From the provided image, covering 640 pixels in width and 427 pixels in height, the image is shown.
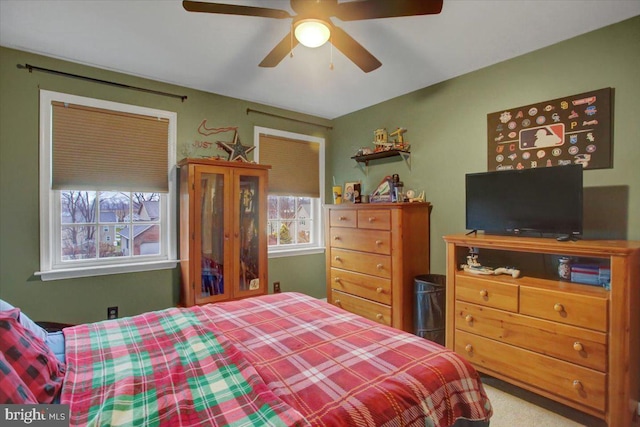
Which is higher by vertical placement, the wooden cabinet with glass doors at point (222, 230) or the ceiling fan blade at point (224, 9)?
the ceiling fan blade at point (224, 9)

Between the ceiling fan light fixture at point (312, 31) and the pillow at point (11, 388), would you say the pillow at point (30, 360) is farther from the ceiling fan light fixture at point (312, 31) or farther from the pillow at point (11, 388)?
the ceiling fan light fixture at point (312, 31)

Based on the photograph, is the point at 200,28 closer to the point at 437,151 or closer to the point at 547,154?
the point at 437,151

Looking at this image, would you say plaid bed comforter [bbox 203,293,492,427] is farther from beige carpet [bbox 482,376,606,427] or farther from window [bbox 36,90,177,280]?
window [bbox 36,90,177,280]

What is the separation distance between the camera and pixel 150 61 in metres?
2.57

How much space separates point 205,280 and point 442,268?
231 centimetres

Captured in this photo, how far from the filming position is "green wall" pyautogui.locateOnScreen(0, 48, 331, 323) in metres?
2.34

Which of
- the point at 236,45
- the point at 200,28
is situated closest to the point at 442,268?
the point at 236,45

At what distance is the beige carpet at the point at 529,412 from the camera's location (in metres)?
1.86

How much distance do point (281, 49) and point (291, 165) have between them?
205 cm

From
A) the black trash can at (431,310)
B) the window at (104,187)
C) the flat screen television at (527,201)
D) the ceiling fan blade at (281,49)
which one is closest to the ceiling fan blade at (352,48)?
the ceiling fan blade at (281,49)

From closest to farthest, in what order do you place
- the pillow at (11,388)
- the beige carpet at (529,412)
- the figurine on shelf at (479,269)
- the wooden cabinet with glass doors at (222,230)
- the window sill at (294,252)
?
1. the pillow at (11,388)
2. the beige carpet at (529,412)
3. the figurine on shelf at (479,269)
4. the wooden cabinet with glass doors at (222,230)
5. the window sill at (294,252)

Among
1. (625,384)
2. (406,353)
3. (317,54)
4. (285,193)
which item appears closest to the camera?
(406,353)

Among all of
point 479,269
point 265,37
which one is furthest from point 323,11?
point 479,269

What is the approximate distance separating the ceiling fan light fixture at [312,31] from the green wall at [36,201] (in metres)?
1.93
